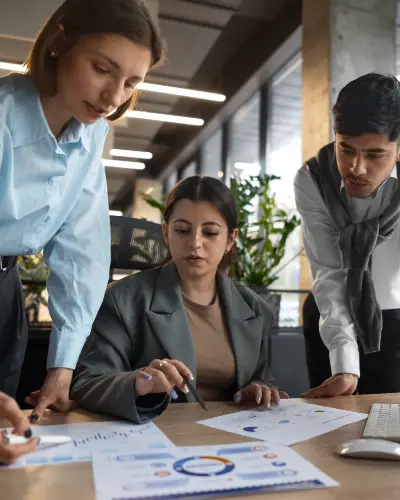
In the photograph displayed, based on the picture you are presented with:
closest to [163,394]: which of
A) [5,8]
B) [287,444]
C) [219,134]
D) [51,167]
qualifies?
[287,444]

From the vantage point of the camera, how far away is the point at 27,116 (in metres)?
1.01

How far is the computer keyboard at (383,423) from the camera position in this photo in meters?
0.81

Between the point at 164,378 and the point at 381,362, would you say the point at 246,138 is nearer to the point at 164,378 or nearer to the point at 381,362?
the point at 381,362

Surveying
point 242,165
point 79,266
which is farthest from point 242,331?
point 242,165

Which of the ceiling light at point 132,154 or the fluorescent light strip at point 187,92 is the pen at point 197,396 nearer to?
the fluorescent light strip at point 187,92

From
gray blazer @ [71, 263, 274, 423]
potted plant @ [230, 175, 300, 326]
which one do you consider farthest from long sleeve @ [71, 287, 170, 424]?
potted plant @ [230, 175, 300, 326]

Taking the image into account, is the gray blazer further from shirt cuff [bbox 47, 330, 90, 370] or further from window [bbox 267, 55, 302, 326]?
window [bbox 267, 55, 302, 326]

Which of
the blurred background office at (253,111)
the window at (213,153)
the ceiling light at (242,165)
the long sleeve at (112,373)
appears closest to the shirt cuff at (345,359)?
the blurred background office at (253,111)

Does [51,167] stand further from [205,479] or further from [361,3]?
[361,3]

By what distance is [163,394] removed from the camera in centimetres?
92

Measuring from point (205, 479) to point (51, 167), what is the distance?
68 centimetres

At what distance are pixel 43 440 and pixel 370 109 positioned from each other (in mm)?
982

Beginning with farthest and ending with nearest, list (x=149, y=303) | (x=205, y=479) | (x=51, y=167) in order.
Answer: (x=149, y=303)
(x=51, y=167)
(x=205, y=479)

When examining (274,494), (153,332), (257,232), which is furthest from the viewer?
(257,232)
